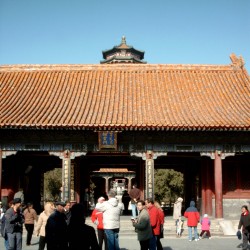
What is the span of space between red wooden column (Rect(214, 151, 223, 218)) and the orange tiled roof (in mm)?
1779

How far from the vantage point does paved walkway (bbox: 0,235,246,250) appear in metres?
11.9

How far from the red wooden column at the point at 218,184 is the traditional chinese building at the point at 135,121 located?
4cm

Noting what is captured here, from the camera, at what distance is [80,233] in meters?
5.20

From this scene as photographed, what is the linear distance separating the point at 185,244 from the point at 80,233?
827 cm

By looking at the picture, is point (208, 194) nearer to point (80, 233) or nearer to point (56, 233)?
point (56, 233)

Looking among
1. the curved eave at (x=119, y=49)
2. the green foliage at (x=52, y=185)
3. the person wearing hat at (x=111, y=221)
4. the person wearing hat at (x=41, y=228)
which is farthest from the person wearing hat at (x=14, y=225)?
the curved eave at (x=119, y=49)

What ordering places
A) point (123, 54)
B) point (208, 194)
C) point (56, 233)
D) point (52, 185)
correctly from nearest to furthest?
1. point (56, 233)
2. point (208, 194)
3. point (52, 185)
4. point (123, 54)

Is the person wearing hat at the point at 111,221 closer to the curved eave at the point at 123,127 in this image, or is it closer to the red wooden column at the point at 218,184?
the curved eave at the point at 123,127

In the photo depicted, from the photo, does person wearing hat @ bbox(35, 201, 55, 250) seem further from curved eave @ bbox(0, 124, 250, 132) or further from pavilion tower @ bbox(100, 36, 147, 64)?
pavilion tower @ bbox(100, 36, 147, 64)

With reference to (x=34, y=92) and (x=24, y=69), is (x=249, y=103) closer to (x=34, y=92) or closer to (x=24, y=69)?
(x=34, y=92)

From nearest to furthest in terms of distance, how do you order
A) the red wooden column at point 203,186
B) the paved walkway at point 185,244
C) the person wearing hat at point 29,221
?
the paved walkway at point 185,244, the person wearing hat at point 29,221, the red wooden column at point 203,186

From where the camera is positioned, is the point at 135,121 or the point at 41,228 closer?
the point at 41,228

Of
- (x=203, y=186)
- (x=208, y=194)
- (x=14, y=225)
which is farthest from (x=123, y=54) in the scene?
(x=14, y=225)

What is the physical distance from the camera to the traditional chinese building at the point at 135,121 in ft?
57.3
